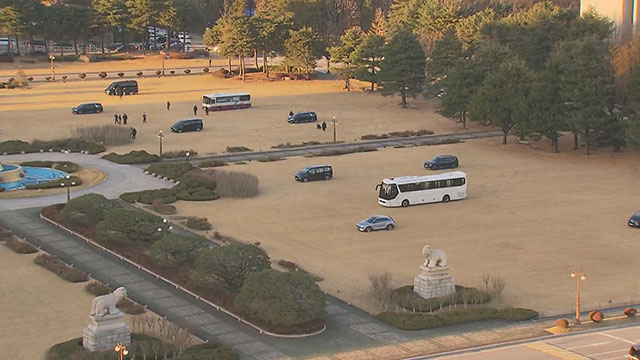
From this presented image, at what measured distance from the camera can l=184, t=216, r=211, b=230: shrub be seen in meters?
61.6

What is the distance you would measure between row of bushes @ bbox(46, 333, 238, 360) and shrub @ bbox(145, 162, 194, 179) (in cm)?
3624

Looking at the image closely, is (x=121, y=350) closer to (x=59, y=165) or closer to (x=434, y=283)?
(x=434, y=283)

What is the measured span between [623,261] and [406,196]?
17.3m

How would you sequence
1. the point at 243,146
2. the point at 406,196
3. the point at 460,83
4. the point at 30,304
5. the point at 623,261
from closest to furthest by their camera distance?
the point at 30,304, the point at 623,261, the point at 406,196, the point at 243,146, the point at 460,83

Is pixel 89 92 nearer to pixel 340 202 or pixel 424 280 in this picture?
pixel 340 202

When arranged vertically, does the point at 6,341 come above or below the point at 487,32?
below

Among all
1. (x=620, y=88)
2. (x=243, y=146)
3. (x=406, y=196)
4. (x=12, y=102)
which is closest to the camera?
(x=406, y=196)

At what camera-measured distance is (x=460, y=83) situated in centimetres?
10044

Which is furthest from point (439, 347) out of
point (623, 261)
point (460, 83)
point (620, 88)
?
point (460, 83)

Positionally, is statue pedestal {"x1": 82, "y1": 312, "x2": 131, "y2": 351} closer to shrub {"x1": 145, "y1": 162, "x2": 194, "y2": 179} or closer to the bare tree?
the bare tree

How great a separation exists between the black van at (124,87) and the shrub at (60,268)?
245 feet

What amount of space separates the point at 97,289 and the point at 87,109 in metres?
66.1

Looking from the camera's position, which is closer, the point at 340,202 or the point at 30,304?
the point at 30,304

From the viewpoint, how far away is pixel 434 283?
47.5 metres
